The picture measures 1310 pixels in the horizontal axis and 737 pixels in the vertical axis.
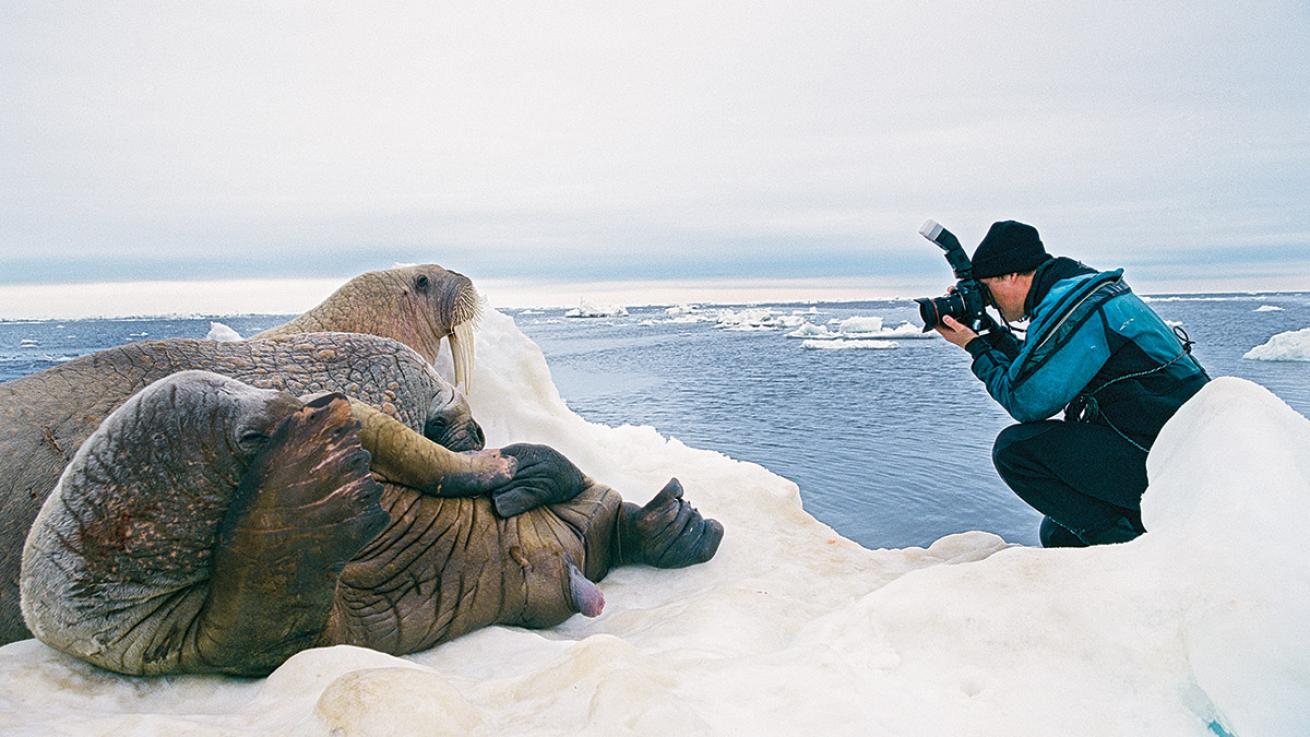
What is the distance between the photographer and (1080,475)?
332cm

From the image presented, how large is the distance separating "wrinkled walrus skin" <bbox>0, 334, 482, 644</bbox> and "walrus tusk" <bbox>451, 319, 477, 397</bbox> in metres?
1.31

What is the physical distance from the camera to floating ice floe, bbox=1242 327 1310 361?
1891 cm

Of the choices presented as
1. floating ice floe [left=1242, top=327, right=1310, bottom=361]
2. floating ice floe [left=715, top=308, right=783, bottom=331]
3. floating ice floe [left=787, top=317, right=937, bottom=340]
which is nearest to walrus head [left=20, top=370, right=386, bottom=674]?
floating ice floe [left=1242, top=327, right=1310, bottom=361]

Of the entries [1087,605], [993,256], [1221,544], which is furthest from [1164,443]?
[993,256]

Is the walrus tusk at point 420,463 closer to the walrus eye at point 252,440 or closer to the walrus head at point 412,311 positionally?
the walrus eye at point 252,440

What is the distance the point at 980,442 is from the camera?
30.7 feet

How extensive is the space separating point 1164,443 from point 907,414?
396 inches

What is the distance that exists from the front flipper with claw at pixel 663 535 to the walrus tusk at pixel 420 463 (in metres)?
0.69

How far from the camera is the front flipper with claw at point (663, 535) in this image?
3797 millimetres

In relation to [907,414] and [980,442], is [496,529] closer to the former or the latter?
[980,442]

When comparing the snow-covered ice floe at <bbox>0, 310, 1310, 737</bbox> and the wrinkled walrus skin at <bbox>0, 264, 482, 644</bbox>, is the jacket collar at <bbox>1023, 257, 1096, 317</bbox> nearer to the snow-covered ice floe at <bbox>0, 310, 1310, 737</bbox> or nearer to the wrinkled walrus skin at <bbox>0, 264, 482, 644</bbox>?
the snow-covered ice floe at <bbox>0, 310, 1310, 737</bbox>

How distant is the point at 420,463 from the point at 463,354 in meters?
2.94

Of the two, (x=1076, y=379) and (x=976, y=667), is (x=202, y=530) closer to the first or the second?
(x=976, y=667)

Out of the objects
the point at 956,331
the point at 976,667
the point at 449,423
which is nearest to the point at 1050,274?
the point at 956,331
